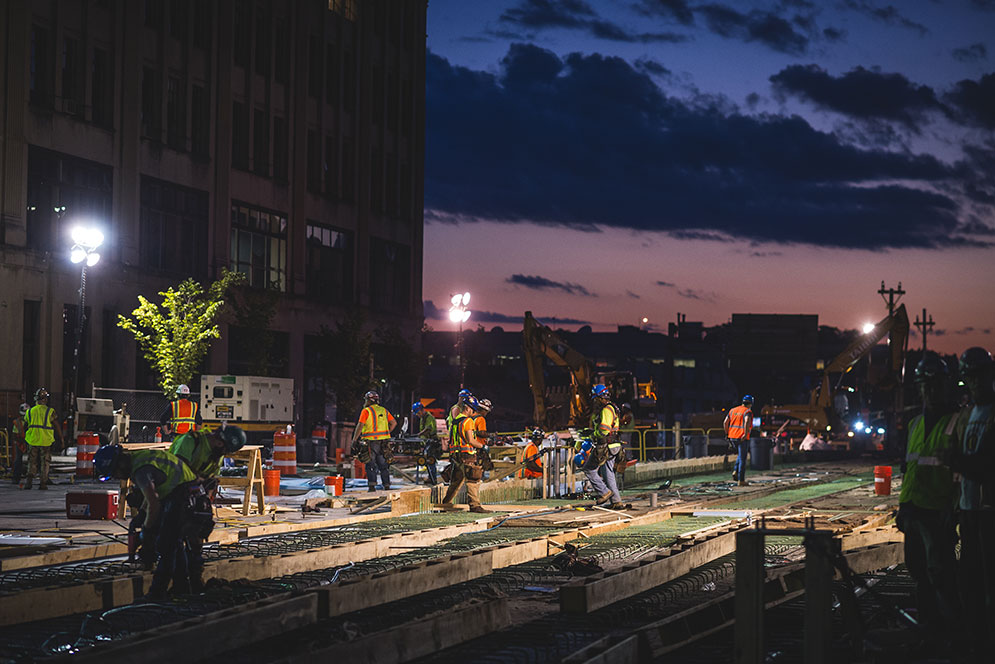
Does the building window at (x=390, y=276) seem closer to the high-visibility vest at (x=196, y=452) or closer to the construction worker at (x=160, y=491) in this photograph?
the high-visibility vest at (x=196, y=452)

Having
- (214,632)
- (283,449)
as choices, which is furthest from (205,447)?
Answer: (283,449)

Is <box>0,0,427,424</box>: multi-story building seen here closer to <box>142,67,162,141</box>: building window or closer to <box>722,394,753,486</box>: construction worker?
<box>142,67,162,141</box>: building window

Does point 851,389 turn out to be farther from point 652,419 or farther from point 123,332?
point 123,332

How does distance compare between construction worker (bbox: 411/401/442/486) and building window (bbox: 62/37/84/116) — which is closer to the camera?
construction worker (bbox: 411/401/442/486)

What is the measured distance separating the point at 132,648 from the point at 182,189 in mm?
40711

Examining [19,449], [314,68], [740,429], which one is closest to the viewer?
[19,449]

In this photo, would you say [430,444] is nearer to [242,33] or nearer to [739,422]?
[739,422]

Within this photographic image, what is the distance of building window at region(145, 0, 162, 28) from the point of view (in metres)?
46.2

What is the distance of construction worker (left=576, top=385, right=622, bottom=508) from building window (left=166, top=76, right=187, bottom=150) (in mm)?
29154

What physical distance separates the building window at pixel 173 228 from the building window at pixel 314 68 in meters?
9.41

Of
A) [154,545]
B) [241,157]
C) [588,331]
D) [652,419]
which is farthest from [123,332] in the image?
[588,331]

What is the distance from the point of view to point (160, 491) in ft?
36.8

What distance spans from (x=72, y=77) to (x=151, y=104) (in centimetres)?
391

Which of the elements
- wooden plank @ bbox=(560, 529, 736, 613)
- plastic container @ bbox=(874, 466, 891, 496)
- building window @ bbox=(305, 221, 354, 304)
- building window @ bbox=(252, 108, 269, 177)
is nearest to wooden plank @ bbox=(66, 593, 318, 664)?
wooden plank @ bbox=(560, 529, 736, 613)
